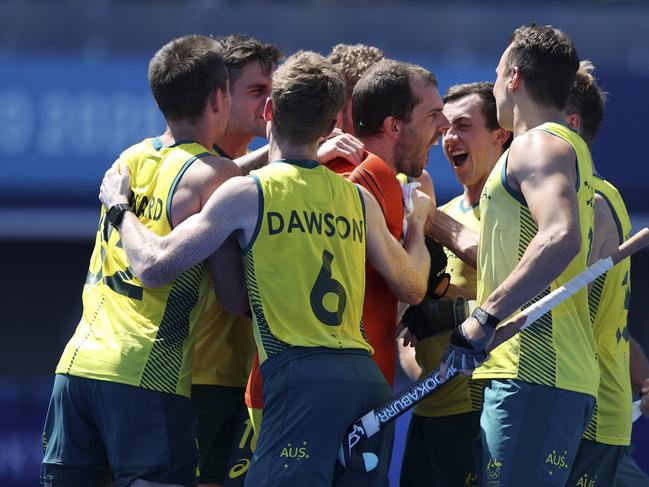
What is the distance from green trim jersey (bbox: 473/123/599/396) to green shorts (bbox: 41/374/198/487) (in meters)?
1.24

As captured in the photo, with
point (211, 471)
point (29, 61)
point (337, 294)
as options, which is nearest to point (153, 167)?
point (337, 294)

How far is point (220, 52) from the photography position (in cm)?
493

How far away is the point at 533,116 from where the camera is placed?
4582 mm

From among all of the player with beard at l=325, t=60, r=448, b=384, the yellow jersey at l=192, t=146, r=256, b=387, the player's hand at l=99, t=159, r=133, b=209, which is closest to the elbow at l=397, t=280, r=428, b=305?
the player with beard at l=325, t=60, r=448, b=384

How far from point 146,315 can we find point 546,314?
159 cm

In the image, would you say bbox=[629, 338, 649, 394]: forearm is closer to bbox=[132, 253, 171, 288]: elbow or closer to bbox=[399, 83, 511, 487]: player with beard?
bbox=[399, 83, 511, 487]: player with beard

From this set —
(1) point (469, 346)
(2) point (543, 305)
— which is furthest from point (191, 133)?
(2) point (543, 305)

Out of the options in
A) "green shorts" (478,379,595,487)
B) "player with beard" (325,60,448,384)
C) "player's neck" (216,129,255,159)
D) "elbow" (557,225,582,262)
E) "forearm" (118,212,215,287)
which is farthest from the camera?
"player's neck" (216,129,255,159)

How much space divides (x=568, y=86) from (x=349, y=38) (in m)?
10.0

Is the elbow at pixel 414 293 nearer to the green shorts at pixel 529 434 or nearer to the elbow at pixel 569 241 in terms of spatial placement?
the green shorts at pixel 529 434

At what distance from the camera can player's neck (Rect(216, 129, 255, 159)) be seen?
5.91 metres

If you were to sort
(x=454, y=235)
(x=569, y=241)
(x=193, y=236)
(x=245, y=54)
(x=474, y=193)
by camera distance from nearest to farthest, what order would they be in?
(x=569, y=241) < (x=193, y=236) < (x=454, y=235) < (x=245, y=54) < (x=474, y=193)

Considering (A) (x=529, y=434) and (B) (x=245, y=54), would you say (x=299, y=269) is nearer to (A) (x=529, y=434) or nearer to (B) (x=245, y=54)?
(A) (x=529, y=434)

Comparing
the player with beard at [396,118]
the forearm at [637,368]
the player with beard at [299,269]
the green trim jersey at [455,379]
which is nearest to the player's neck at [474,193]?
the green trim jersey at [455,379]
